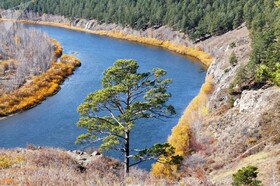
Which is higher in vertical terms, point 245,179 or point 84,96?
point 245,179

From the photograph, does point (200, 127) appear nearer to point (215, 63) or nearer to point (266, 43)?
point (266, 43)

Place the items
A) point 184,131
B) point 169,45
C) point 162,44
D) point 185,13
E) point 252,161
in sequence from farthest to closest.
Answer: point 185,13 < point 162,44 < point 169,45 < point 184,131 < point 252,161

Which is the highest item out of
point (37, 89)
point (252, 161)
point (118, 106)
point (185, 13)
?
point (185, 13)

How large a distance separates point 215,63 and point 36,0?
12255 cm

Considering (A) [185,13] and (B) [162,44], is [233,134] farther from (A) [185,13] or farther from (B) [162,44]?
(A) [185,13]

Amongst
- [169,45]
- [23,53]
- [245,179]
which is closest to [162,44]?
[169,45]

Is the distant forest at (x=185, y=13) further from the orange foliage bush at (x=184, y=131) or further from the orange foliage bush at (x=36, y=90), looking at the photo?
the orange foliage bush at (x=36, y=90)

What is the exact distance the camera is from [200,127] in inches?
1865

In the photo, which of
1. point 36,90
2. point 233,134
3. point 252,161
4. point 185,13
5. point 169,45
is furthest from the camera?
point 185,13

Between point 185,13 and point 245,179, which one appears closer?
point 245,179

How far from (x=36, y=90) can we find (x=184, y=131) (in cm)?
3354

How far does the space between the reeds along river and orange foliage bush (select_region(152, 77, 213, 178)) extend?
1788 millimetres

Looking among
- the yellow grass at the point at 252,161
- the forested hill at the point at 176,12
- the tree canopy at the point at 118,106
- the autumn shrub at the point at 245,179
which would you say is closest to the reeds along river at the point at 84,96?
the yellow grass at the point at 252,161

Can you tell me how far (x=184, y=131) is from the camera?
44.7 meters
